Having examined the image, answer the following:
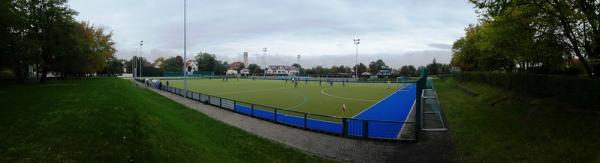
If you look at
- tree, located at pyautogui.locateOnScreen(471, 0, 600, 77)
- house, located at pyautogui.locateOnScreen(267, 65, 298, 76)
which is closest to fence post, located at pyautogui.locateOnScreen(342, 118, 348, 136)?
tree, located at pyautogui.locateOnScreen(471, 0, 600, 77)

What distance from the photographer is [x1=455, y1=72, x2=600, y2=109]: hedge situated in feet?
42.8

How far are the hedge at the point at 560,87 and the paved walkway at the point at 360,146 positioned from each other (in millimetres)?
5349

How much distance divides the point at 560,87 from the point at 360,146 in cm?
1049

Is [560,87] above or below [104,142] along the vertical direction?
above

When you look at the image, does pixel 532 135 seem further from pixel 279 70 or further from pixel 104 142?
pixel 279 70

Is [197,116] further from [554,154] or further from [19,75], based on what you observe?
[19,75]

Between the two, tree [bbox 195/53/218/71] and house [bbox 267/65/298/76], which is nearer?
tree [bbox 195/53/218/71]

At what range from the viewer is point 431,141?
13.2 metres

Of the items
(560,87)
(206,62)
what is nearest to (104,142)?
(560,87)

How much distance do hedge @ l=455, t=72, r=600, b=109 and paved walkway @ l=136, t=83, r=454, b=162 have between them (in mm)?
5349

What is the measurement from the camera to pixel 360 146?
1278 cm

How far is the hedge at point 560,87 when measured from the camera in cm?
1305

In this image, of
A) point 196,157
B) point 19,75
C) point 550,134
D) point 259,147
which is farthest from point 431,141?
point 19,75

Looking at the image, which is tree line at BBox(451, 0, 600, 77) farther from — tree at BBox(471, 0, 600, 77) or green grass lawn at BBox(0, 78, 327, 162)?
green grass lawn at BBox(0, 78, 327, 162)
